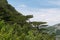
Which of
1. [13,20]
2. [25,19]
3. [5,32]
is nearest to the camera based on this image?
[5,32]

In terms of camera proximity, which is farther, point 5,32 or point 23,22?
point 23,22

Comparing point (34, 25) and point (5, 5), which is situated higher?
point (5, 5)

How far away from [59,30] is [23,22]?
445 inches

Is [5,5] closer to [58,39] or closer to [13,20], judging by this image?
[13,20]

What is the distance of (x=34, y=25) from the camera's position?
24609 millimetres

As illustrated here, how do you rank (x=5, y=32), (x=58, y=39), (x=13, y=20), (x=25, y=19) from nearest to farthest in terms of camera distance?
1. (x=58, y=39)
2. (x=5, y=32)
3. (x=13, y=20)
4. (x=25, y=19)

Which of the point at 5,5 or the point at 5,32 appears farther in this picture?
the point at 5,5

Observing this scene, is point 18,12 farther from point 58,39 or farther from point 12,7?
point 58,39

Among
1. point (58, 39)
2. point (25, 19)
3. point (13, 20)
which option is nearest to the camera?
point (58, 39)

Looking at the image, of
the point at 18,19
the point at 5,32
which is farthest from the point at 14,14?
the point at 5,32

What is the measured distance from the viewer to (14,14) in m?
23.7

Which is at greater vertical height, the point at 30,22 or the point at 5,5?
the point at 5,5

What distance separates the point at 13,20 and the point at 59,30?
34.1ft

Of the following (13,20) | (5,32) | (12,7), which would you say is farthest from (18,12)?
(5,32)
